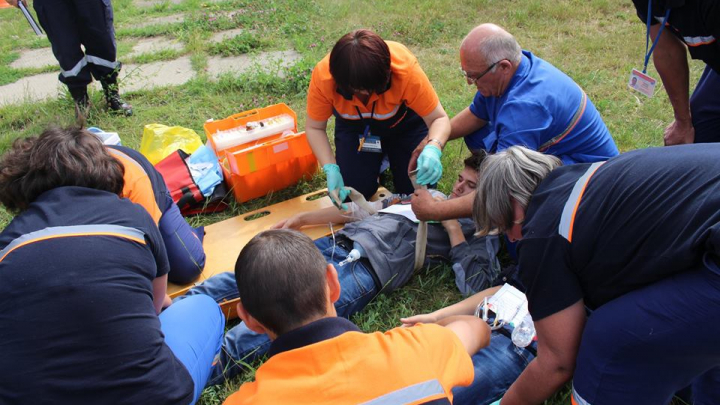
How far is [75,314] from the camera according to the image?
5.43 feet

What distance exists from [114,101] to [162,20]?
3.34 meters

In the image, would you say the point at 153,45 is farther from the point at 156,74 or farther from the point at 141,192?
the point at 141,192

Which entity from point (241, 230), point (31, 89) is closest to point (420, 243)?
point (241, 230)

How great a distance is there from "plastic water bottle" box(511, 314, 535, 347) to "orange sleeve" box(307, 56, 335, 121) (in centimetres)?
187

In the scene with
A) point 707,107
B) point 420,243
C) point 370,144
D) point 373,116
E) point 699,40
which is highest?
point 699,40

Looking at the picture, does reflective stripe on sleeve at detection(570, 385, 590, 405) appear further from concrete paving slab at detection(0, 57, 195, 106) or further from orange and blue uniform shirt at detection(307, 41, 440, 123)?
concrete paving slab at detection(0, 57, 195, 106)

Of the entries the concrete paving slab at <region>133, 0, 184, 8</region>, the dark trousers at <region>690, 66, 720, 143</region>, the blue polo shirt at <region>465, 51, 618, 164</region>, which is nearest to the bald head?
the blue polo shirt at <region>465, 51, 618, 164</region>

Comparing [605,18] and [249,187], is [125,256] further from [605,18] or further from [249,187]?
[605,18]

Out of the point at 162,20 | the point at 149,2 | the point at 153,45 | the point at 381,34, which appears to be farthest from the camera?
the point at 149,2

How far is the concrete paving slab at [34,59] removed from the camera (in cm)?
680

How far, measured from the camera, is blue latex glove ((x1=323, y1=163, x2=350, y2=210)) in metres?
3.46

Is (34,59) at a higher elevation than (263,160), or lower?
lower

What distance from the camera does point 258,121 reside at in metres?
4.10

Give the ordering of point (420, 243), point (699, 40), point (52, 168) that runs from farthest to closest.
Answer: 1. point (420, 243)
2. point (699, 40)
3. point (52, 168)
